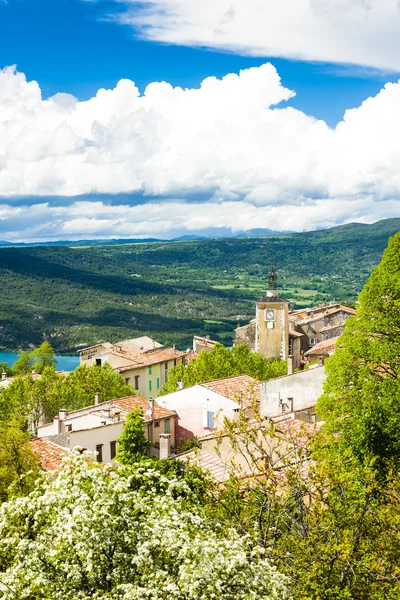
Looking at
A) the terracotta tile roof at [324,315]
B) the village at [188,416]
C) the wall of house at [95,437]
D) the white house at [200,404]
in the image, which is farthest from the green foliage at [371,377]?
the terracotta tile roof at [324,315]

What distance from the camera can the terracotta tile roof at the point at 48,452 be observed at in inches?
1358

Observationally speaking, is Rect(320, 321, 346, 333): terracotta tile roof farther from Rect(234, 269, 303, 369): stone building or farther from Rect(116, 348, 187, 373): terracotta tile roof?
Rect(116, 348, 187, 373): terracotta tile roof

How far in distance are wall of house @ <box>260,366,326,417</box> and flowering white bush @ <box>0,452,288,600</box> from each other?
28097mm

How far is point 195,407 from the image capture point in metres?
48.2

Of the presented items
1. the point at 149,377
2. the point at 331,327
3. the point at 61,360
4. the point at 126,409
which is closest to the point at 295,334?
the point at 331,327

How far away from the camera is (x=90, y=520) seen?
12.9m

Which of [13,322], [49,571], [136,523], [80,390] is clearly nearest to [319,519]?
[136,523]

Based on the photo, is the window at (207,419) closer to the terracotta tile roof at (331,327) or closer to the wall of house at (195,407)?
the wall of house at (195,407)

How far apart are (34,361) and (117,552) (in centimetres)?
8056

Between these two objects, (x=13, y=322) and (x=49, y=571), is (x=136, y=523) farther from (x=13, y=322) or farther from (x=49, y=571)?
(x=13, y=322)

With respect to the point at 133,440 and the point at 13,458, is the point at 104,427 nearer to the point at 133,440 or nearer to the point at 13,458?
the point at 133,440

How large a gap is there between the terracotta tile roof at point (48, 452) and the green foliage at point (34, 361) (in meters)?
41.8

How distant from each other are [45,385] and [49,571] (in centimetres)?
4558

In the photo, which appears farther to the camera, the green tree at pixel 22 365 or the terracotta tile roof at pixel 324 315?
the green tree at pixel 22 365
